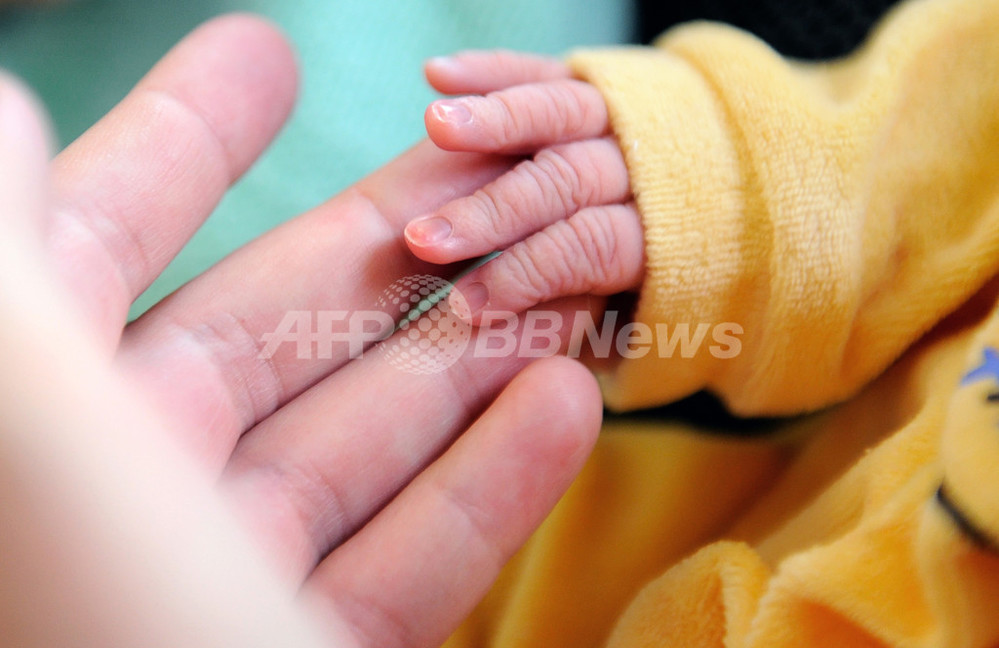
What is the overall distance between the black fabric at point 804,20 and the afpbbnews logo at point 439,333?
0.23 m

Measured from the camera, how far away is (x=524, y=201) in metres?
0.41

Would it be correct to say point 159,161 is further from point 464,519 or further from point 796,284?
→ point 796,284

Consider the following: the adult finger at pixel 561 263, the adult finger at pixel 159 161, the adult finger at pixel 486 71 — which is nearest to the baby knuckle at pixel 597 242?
the adult finger at pixel 561 263

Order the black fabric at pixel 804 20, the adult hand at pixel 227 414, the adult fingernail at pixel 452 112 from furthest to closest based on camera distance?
the black fabric at pixel 804 20 < the adult fingernail at pixel 452 112 < the adult hand at pixel 227 414

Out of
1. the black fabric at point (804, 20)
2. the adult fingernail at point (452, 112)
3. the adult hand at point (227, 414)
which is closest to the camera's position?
the adult hand at point (227, 414)

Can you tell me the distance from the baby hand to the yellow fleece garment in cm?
2

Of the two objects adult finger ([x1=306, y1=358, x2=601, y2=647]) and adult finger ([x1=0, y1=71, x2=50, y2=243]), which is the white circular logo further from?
adult finger ([x1=0, y1=71, x2=50, y2=243])

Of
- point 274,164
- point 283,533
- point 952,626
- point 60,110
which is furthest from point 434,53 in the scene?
point 952,626

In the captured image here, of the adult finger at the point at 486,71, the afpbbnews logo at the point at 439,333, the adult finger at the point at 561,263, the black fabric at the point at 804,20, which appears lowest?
the afpbbnews logo at the point at 439,333

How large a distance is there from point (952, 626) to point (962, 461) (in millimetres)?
78

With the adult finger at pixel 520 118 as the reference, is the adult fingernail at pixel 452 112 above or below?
above

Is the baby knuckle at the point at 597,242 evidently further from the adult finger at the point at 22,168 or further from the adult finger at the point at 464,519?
the adult finger at the point at 22,168

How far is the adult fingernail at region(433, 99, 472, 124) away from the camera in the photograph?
400 millimetres

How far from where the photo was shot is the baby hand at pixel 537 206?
0.40 m
